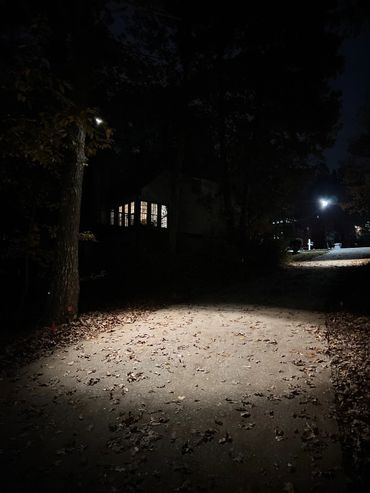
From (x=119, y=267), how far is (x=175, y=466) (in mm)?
14828

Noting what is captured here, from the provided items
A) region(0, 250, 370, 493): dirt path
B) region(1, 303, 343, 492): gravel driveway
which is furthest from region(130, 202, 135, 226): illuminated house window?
region(1, 303, 343, 492): gravel driveway

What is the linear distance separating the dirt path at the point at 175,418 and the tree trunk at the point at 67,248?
6.63ft

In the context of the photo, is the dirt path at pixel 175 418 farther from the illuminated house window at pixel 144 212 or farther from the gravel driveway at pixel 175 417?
the illuminated house window at pixel 144 212

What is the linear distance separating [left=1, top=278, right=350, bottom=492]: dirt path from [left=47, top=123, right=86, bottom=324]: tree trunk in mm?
2020

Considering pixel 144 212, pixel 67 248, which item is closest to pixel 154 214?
pixel 144 212

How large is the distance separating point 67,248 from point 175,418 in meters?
6.32

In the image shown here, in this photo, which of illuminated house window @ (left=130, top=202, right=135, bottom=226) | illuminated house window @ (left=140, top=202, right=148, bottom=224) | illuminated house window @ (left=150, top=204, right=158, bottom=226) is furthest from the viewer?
illuminated house window @ (left=150, top=204, right=158, bottom=226)

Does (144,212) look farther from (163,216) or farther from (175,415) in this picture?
(175,415)

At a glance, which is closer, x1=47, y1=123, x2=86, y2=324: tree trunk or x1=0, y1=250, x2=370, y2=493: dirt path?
x1=0, y1=250, x2=370, y2=493: dirt path

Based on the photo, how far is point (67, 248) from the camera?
970cm

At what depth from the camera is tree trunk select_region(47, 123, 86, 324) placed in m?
9.59

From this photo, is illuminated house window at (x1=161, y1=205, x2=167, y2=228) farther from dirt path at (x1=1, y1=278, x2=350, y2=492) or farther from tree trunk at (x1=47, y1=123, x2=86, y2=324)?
dirt path at (x1=1, y1=278, x2=350, y2=492)

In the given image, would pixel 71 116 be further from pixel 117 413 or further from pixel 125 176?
pixel 125 176

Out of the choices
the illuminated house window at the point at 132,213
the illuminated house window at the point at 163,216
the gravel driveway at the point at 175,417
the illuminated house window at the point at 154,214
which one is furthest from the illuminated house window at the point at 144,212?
the gravel driveway at the point at 175,417
